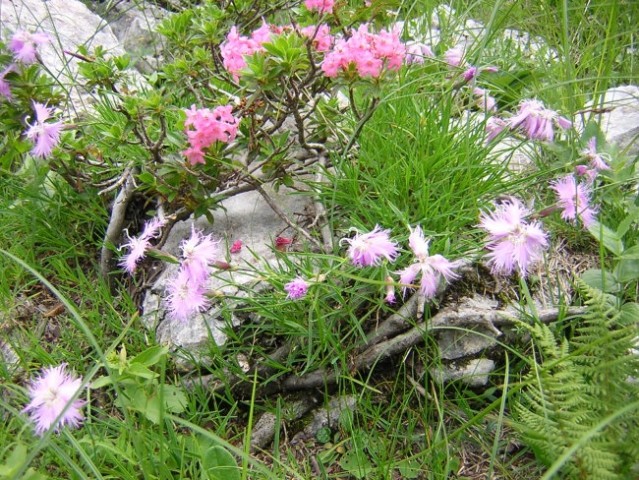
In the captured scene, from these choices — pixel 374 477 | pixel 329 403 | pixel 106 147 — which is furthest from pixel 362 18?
pixel 374 477

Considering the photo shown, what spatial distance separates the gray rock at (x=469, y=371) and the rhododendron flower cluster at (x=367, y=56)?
2.65 ft

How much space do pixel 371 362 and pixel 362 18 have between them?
1231mm

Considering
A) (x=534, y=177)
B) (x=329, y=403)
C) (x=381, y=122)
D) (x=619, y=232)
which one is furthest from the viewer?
(x=381, y=122)

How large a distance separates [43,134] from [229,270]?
775 millimetres

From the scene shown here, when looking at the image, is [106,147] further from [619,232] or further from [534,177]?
[619,232]

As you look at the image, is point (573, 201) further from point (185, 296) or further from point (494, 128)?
point (185, 296)

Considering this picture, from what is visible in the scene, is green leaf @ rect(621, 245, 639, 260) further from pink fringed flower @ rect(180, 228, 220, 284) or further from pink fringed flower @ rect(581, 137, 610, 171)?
pink fringed flower @ rect(180, 228, 220, 284)

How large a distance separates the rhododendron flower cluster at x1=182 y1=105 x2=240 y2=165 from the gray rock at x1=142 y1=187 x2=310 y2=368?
210mm

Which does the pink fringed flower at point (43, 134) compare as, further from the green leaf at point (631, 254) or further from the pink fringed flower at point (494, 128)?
the green leaf at point (631, 254)

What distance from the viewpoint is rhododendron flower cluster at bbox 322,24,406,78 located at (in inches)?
60.6

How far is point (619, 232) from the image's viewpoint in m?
1.41

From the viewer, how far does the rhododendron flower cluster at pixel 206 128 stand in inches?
62.6

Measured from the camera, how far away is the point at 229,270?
4.73 feet

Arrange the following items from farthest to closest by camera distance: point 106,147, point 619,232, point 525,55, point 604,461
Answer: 1. point 525,55
2. point 106,147
3. point 619,232
4. point 604,461
